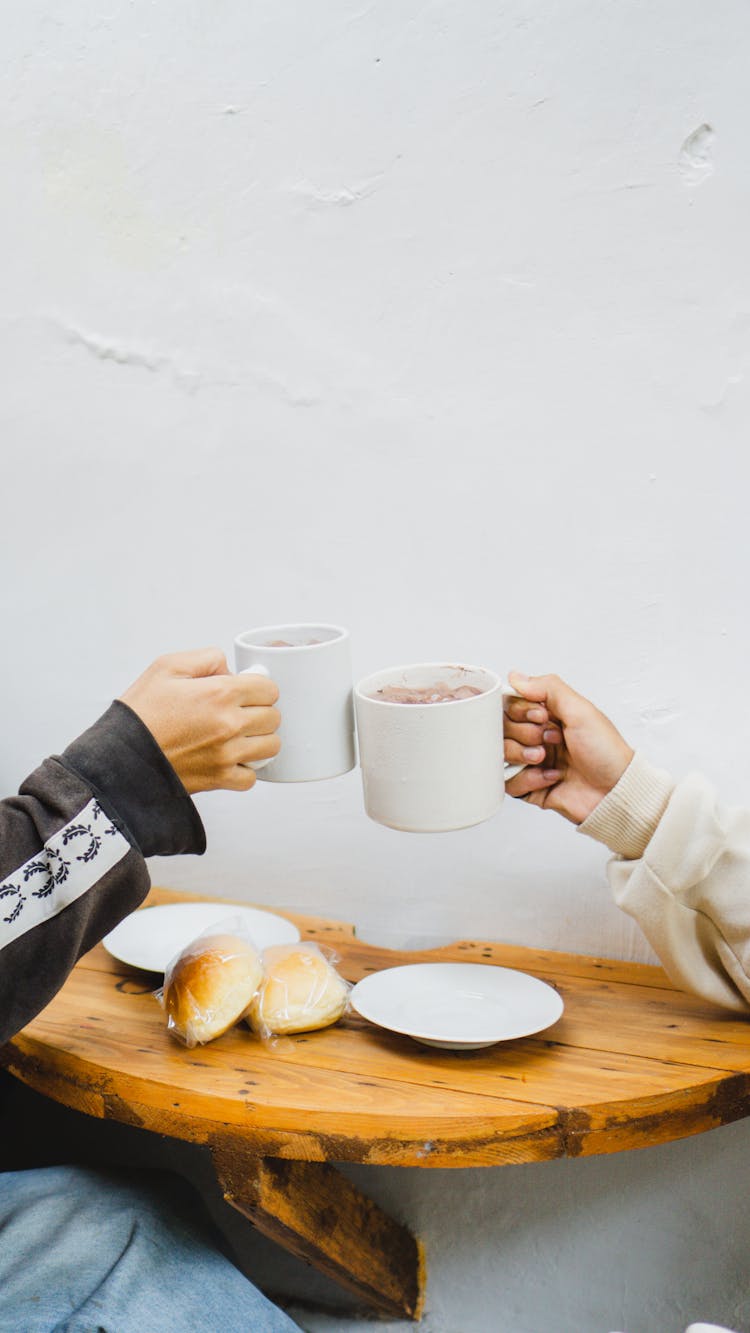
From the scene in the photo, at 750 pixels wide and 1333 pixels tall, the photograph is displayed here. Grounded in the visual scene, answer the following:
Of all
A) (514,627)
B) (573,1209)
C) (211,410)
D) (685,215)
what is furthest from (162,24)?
(573,1209)

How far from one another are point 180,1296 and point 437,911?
0.51 meters

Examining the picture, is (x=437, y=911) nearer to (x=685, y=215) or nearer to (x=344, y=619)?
(x=344, y=619)

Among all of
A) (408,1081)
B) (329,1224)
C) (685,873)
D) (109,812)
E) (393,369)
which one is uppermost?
(393,369)

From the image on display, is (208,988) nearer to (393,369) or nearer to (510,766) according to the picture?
(510,766)

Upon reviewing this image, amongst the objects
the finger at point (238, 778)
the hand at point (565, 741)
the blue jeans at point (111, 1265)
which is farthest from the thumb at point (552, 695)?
the blue jeans at point (111, 1265)

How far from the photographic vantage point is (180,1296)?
1045 millimetres

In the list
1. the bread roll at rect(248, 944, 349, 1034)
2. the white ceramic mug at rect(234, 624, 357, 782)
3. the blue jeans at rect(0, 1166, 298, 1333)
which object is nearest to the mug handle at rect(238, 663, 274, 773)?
the white ceramic mug at rect(234, 624, 357, 782)

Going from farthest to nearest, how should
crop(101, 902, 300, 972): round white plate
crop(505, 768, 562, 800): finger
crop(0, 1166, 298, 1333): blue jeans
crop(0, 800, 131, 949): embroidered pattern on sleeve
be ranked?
crop(101, 902, 300, 972): round white plate < crop(505, 768, 562, 800): finger < crop(0, 1166, 298, 1333): blue jeans < crop(0, 800, 131, 949): embroidered pattern on sleeve

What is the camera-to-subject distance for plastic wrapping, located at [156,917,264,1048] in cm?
104

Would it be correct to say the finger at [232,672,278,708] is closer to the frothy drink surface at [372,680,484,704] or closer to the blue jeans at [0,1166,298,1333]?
the frothy drink surface at [372,680,484,704]

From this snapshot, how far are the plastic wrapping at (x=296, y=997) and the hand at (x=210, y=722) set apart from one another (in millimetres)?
223

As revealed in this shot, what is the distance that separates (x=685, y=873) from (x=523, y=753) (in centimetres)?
18

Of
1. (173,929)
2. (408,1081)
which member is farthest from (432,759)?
(173,929)

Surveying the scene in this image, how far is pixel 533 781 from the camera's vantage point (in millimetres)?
1114
